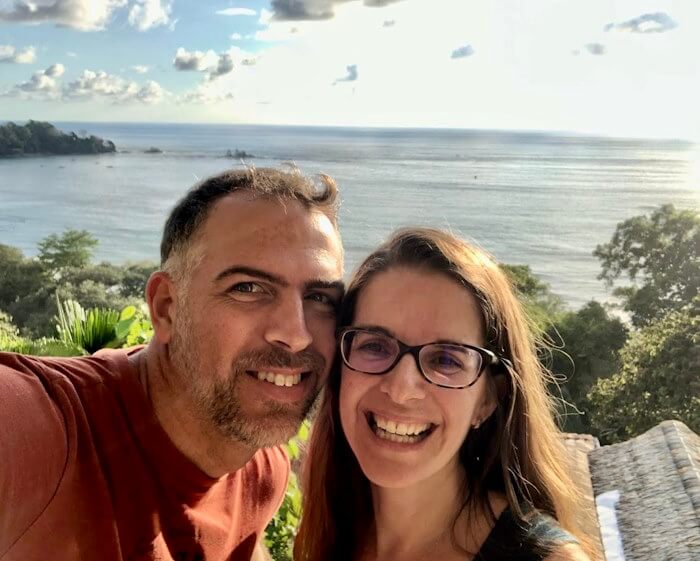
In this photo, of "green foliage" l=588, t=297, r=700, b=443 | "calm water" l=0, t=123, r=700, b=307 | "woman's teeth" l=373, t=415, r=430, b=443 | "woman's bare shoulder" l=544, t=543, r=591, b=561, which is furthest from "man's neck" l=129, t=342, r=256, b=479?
"calm water" l=0, t=123, r=700, b=307

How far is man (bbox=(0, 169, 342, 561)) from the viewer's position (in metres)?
1.43

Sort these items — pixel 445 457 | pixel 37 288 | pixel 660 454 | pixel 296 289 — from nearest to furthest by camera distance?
pixel 445 457
pixel 296 289
pixel 660 454
pixel 37 288

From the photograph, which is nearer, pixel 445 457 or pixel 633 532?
pixel 445 457

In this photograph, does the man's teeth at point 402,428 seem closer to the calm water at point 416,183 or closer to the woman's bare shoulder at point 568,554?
Result: the woman's bare shoulder at point 568,554

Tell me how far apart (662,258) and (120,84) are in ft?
54.0

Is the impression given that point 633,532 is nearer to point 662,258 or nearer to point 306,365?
point 306,365

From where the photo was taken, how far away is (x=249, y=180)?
1663 mm

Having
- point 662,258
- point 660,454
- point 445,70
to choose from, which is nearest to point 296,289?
point 660,454

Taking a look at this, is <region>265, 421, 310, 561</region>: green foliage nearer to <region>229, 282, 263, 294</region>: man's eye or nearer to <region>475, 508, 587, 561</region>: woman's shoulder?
<region>229, 282, 263, 294</region>: man's eye

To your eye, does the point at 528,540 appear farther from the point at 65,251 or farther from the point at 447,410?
the point at 65,251

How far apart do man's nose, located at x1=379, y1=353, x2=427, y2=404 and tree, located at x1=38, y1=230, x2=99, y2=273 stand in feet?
42.2

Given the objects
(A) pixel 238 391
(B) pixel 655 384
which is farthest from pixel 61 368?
(B) pixel 655 384

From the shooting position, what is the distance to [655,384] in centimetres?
575

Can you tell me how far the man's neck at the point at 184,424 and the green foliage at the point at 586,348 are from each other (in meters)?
5.97
